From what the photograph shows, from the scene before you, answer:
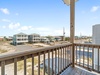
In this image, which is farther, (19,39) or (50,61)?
(50,61)

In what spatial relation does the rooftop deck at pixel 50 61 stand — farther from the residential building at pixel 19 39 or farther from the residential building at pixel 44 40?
the residential building at pixel 19 39

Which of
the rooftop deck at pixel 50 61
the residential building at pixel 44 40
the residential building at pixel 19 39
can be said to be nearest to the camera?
the rooftop deck at pixel 50 61

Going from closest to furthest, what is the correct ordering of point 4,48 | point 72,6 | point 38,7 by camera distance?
point 4,48 → point 72,6 → point 38,7

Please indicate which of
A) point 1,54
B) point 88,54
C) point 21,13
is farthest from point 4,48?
point 88,54

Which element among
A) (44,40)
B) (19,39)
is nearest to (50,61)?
(44,40)

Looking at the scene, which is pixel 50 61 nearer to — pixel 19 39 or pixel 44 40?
pixel 44 40

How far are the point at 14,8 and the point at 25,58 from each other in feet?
5.57

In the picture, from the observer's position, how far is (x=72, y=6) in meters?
3.48

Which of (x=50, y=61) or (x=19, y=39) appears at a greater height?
(x=19, y=39)

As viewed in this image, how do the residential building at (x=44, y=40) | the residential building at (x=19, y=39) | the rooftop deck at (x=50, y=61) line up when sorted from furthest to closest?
the residential building at (x=44, y=40) < the residential building at (x=19, y=39) < the rooftop deck at (x=50, y=61)

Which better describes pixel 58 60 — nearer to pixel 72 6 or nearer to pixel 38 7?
pixel 72 6

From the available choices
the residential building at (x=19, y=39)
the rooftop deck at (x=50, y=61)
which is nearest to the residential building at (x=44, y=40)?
the rooftop deck at (x=50, y=61)

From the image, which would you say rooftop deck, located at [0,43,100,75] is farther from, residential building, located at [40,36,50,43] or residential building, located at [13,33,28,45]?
residential building, located at [13,33,28,45]

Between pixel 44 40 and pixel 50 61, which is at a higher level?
pixel 44 40
